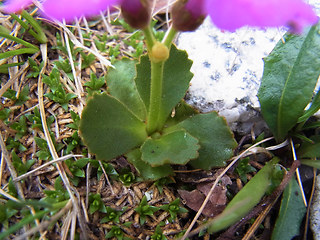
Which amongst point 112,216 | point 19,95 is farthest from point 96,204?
point 19,95

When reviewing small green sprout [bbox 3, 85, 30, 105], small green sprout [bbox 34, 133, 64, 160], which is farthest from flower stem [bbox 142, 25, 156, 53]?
small green sprout [bbox 3, 85, 30, 105]

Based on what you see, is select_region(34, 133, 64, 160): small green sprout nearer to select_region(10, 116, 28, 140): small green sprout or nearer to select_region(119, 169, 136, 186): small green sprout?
select_region(10, 116, 28, 140): small green sprout

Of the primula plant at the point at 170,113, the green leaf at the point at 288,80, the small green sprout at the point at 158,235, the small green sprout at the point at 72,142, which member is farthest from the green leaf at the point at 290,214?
the small green sprout at the point at 72,142

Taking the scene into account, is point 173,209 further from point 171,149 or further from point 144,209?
point 171,149

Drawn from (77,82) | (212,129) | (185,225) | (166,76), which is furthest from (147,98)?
(185,225)

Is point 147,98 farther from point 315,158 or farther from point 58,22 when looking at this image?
point 315,158
